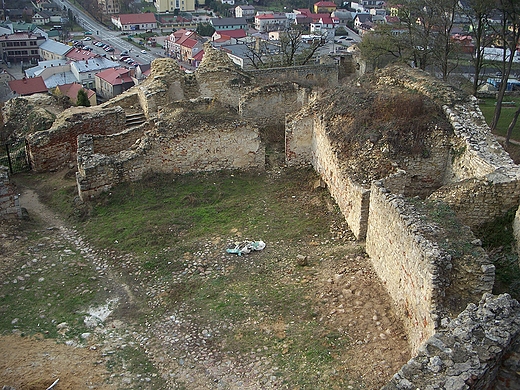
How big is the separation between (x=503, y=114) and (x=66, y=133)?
761 inches

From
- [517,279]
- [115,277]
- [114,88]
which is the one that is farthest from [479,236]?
[114,88]

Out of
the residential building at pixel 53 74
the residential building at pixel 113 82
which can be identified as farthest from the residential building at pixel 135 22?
the residential building at pixel 113 82

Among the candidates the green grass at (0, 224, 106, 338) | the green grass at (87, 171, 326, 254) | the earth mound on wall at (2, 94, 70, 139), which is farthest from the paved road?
the green grass at (0, 224, 106, 338)

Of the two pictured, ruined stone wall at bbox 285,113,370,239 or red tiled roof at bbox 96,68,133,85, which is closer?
ruined stone wall at bbox 285,113,370,239

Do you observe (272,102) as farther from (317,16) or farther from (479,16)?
(317,16)

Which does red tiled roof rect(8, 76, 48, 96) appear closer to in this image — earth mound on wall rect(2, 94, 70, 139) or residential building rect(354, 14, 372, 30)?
earth mound on wall rect(2, 94, 70, 139)

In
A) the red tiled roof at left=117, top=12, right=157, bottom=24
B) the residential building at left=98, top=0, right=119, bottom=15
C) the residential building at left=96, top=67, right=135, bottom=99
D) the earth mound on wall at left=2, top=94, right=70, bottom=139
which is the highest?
the residential building at left=98, top=0, right=119, bottom=15

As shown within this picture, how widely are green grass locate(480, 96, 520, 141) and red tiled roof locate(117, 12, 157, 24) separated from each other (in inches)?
3466

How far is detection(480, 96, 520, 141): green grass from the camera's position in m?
21.2

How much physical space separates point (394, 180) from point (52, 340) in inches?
296

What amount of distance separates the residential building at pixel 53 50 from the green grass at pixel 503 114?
64.4 metres

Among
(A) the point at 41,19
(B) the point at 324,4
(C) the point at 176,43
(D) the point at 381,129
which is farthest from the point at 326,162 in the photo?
(B) the point at 324,4

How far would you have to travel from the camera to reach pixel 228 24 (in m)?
105

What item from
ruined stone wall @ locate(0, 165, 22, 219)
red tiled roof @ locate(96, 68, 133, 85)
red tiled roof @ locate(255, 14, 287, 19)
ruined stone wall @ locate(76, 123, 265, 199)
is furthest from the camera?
red tiled roof @ locate(255, 14, 287, 19)
